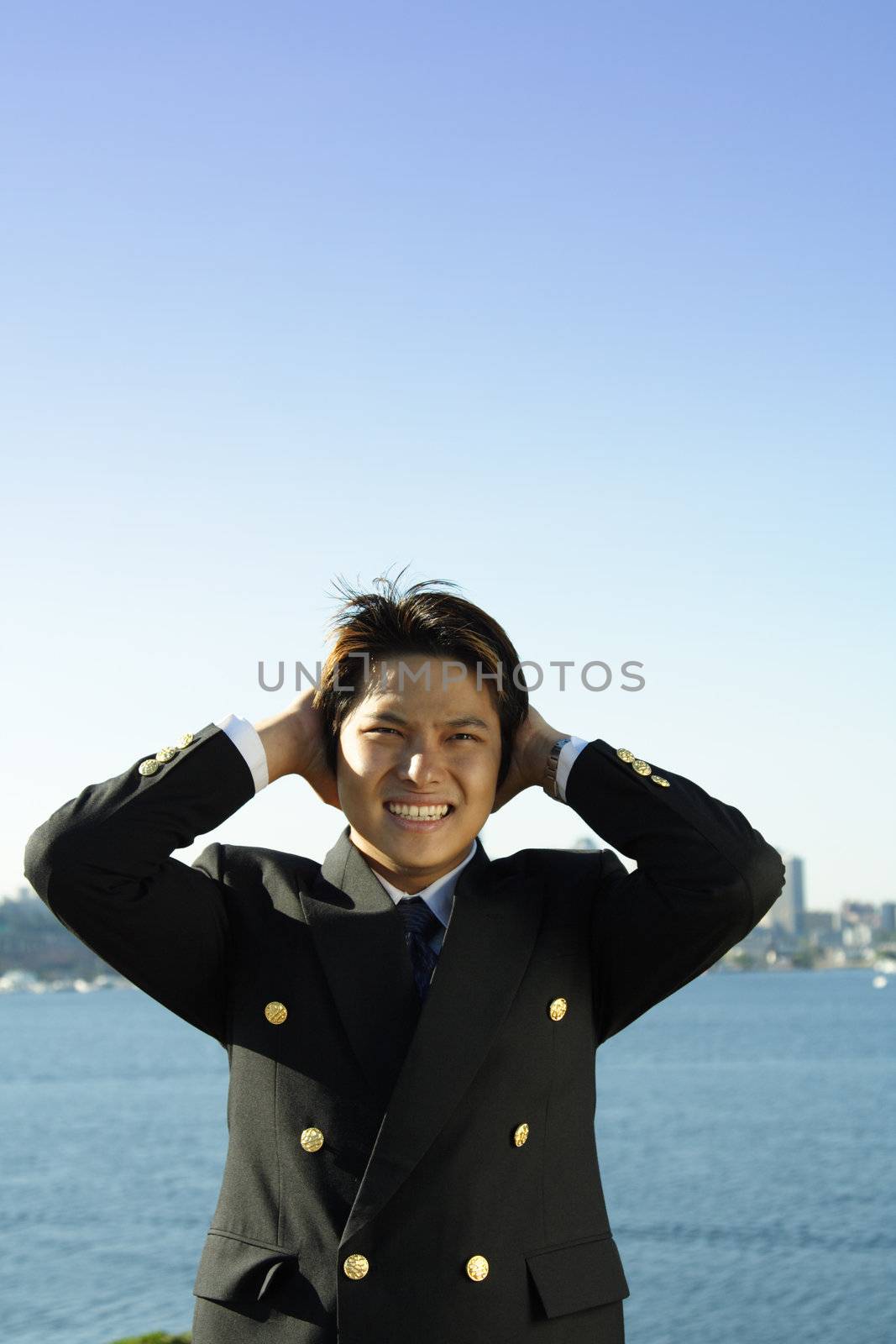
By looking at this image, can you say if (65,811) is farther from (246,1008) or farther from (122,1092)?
(122,1092)

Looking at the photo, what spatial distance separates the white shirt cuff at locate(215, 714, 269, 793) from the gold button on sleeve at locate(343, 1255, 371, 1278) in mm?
1054

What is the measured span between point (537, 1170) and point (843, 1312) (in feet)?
101

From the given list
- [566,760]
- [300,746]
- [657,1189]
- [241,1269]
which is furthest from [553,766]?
[657,1189]

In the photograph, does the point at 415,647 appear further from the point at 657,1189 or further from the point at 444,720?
the point at 657,1189

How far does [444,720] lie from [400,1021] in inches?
26.9

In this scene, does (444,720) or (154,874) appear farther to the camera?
(444,720)

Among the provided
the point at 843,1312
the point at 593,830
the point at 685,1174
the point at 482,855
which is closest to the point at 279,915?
the point at 482,855

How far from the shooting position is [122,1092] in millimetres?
74312

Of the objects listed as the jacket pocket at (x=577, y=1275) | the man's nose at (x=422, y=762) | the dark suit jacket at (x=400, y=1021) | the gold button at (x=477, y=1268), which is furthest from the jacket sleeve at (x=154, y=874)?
the jacket pocket at (x=577, y=1275)

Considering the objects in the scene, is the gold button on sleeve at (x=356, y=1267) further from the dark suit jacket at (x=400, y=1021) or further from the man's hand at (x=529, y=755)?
the man's hand at (x=529, y=755)

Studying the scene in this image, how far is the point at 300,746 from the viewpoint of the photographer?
11.1 feet

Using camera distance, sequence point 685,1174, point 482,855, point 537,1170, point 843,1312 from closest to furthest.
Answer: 1. point 537,1170
2. point 482,855
3. point 843,1312
4. point 685,1174

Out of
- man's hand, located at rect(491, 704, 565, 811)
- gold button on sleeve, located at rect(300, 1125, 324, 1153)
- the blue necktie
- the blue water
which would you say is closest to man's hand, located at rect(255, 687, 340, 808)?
the blue necktie

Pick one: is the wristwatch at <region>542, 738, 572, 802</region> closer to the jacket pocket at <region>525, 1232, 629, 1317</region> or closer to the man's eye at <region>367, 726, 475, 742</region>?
the man's eye at <region>367, 726, 475, 742</region>
